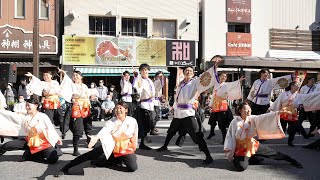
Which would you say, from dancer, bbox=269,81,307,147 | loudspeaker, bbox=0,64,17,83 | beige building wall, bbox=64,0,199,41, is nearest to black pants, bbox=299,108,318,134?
dancer, bbox=269,81,307,147

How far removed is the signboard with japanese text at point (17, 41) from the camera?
56.1ft

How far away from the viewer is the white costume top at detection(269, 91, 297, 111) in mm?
7125

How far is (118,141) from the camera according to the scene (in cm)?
555

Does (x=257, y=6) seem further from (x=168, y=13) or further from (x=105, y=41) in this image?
(x=105, y=41)

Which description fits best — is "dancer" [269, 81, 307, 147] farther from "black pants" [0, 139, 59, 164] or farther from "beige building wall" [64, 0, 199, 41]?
"beige building wall" [64, 0, 199, 41]

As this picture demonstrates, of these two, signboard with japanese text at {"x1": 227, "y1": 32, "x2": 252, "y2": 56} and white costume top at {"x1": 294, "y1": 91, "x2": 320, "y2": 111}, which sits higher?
signboard with japanese text at {"x1": 227, "y1": 32, "x2": 252, "y2": 56}

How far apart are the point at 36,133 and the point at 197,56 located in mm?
15183

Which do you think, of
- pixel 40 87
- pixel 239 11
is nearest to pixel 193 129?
pixel 40 87

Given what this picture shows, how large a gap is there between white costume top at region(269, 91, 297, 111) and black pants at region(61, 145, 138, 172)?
306 cm

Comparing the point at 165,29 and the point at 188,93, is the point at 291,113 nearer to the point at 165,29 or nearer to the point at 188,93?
the point at 188,93

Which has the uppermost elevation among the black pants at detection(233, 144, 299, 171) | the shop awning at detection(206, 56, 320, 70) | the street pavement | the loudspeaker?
the shop awning at detection(206, 56, 320, 70)

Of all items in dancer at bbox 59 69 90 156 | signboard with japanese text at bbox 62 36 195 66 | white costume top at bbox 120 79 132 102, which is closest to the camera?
dancer at bbox 59 69 90 156

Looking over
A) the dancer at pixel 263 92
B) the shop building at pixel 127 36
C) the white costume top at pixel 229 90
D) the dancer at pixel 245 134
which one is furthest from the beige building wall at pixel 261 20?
the dancer at pixel 245 134

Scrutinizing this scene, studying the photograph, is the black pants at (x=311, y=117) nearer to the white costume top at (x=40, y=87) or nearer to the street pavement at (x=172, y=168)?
the street pavement at (x=172, y=168)
